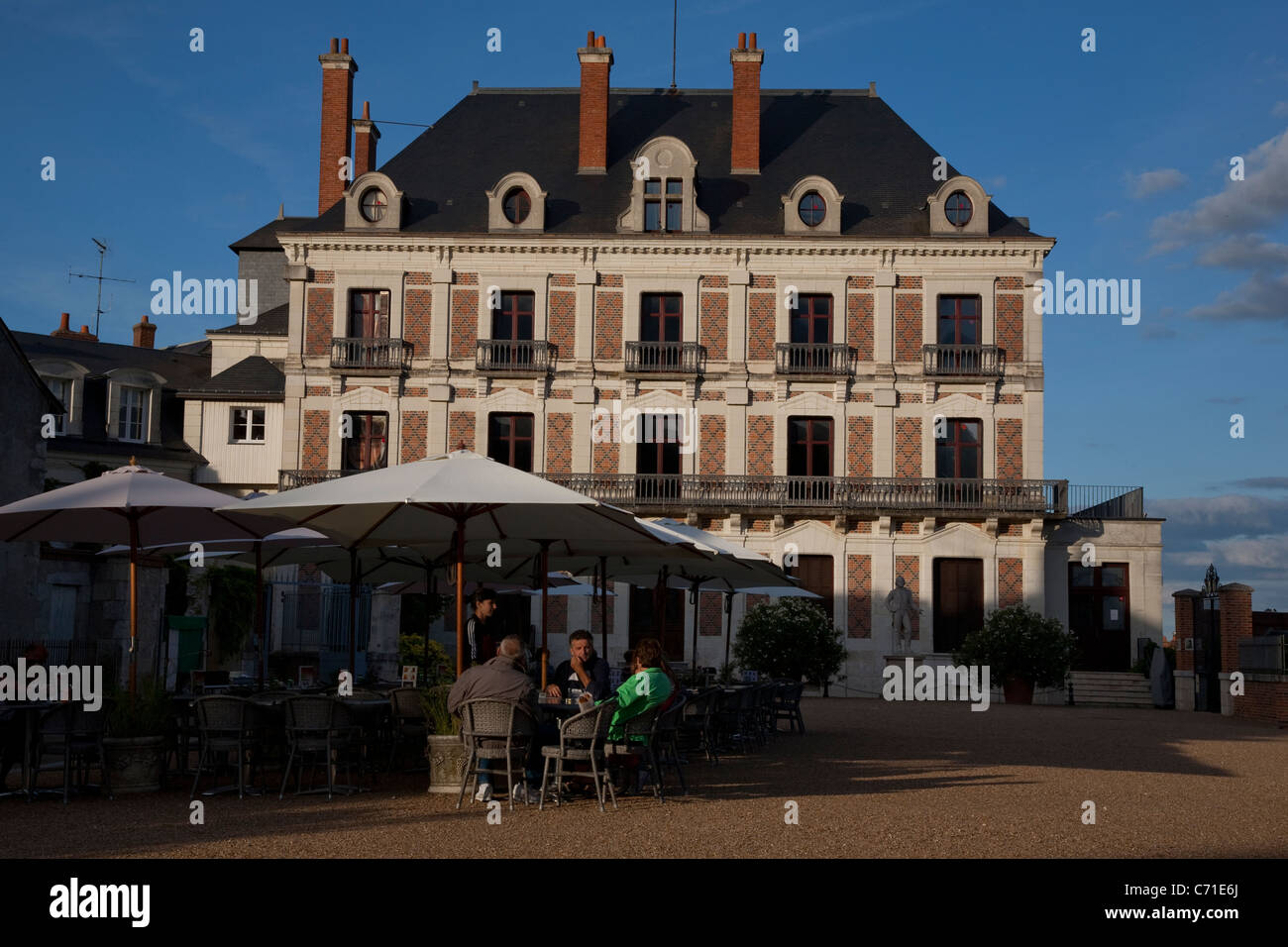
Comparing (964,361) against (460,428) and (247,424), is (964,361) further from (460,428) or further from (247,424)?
(247,424)

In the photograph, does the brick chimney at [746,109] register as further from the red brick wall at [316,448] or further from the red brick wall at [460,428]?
the red brick wall at [316,448]

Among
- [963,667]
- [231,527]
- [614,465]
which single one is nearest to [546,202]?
[614,465]

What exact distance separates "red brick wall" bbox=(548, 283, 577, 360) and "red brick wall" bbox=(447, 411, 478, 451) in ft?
9.11

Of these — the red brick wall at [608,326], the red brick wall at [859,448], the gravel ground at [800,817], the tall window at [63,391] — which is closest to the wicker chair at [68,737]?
the gravel ground at [800,817]

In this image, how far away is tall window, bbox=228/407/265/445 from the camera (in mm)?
35438

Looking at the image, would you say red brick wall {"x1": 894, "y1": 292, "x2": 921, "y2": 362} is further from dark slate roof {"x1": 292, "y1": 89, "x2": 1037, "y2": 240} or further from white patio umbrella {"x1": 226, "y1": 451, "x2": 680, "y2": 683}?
white patio umbrella {"x1": 226, "y1": 451, "x2": 680, "y2": 683}

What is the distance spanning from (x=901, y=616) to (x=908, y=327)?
279 inches

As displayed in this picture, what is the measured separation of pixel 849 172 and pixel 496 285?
958 centimetres

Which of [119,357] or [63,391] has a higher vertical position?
[119,357]

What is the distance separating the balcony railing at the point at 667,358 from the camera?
33219mm

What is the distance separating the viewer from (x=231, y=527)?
13.6 m

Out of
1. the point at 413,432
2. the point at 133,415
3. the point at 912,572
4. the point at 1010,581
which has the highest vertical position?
the point at 133,415

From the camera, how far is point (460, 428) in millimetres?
33562

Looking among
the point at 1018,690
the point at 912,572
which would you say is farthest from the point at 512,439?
the point at 1018,690
